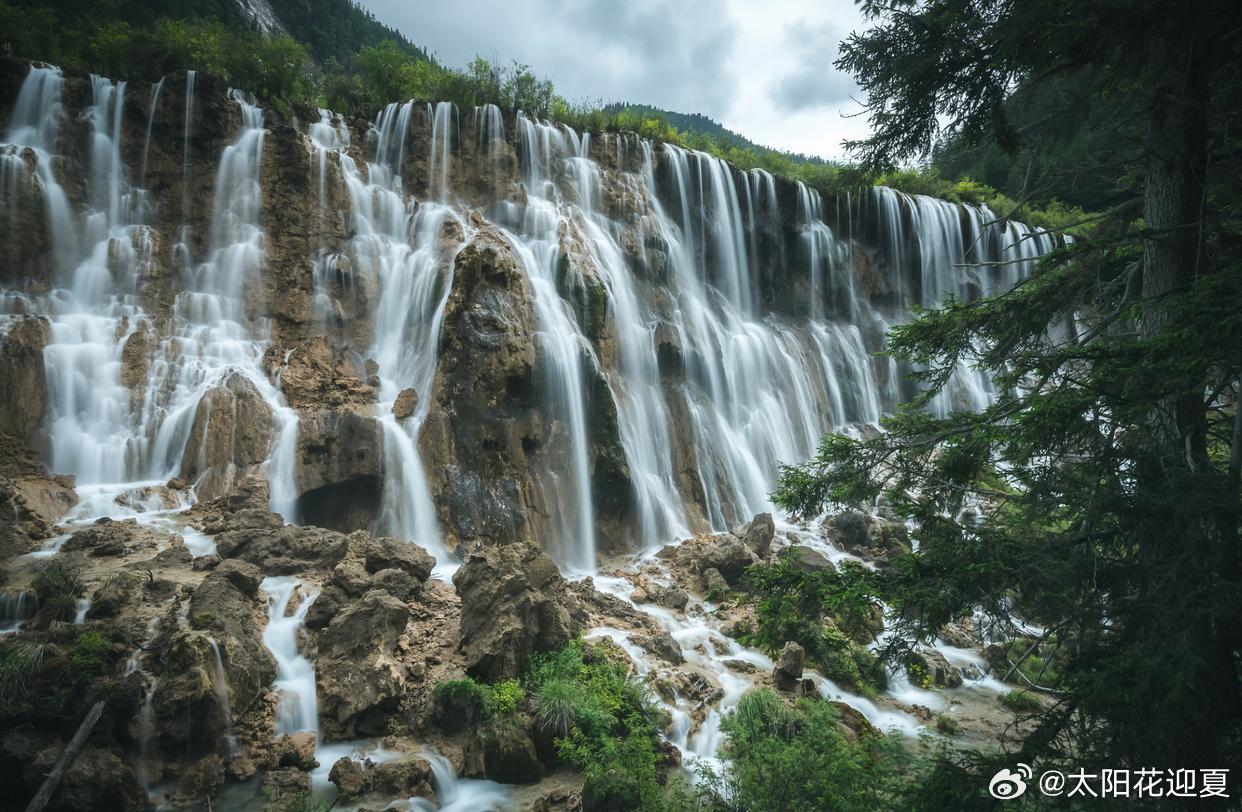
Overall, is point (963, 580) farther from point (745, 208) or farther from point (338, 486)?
point (745, 208)

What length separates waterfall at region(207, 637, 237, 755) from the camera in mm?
7059

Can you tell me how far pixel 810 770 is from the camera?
6312mm

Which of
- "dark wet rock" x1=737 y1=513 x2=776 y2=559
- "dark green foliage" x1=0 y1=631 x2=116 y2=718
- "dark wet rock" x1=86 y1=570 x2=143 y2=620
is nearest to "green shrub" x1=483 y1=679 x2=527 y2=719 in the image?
"dark green foliage" x1=0 y1=631 x2=116 y2=718

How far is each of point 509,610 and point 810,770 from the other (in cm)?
411

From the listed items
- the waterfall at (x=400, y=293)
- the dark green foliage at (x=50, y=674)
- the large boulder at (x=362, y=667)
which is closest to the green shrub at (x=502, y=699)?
the large boulder at (x=362, y=667)

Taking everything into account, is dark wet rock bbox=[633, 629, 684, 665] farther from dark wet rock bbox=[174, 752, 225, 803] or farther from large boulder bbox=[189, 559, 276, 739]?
dark wet rock bbox=[174, 752, 225, 803]

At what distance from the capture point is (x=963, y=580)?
4.33 m

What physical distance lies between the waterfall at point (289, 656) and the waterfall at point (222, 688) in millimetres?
487

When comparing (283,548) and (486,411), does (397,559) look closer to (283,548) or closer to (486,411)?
(283,548)

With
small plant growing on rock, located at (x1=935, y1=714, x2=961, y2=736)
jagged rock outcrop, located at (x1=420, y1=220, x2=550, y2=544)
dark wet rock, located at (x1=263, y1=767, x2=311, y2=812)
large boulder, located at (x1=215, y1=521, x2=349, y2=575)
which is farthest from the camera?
jagged rock outcrop, located at (x1=420, y1=220, x2=550, y2=544)

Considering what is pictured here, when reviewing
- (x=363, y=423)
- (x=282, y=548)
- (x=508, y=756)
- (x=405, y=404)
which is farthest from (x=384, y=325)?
(x=508, y=756)

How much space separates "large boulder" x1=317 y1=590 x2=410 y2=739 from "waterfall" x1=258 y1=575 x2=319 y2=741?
21 centimetres

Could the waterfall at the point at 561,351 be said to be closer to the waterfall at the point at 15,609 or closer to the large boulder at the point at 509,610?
the large boulder at the point at 509,610

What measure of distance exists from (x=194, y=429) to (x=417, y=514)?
4600 mm
